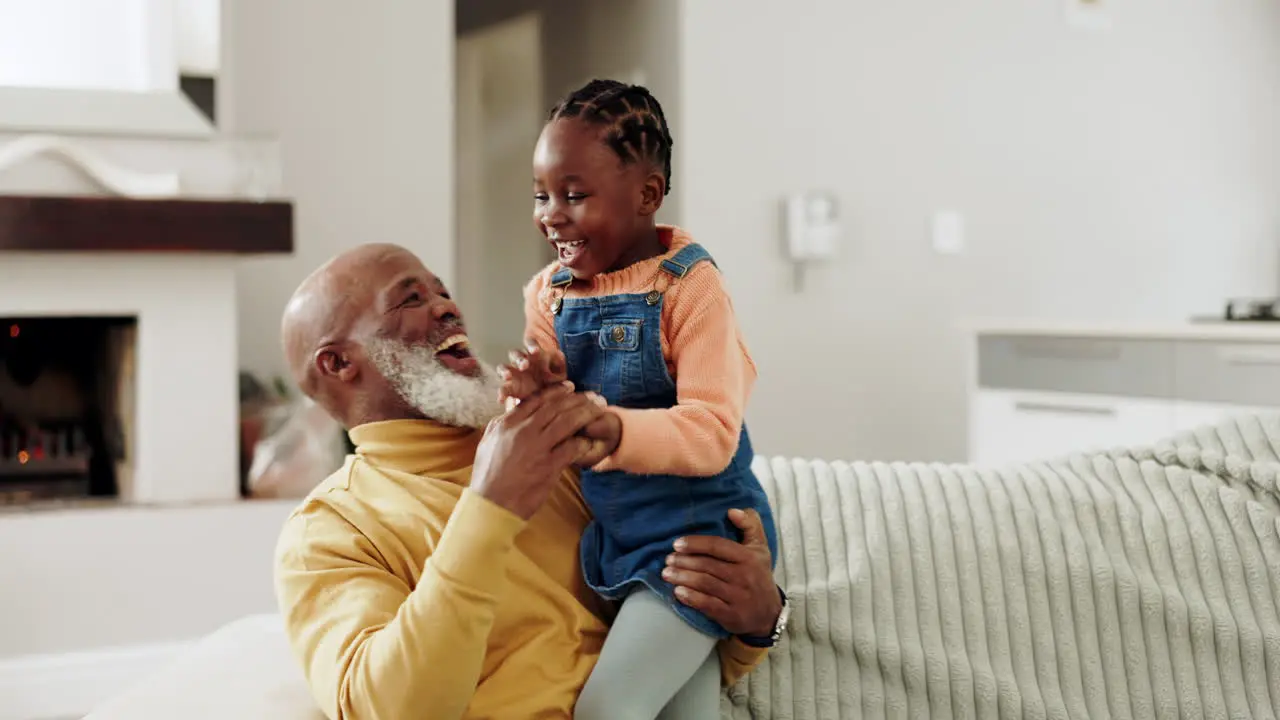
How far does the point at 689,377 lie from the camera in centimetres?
124

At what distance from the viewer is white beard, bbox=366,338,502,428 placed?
1350 mm

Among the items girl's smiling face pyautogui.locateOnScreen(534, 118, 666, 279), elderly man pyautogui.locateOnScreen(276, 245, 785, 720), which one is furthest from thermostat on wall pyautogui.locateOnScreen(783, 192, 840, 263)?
girl's smiling face pyautogui.locateOnScreen(534, 118, 666, 279)

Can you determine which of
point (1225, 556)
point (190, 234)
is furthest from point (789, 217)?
point (1225, 556)

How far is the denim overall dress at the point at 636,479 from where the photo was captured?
1268 mm

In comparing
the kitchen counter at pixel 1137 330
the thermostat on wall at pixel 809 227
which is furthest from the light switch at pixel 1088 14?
the kitchen counter at pixel 1137 330

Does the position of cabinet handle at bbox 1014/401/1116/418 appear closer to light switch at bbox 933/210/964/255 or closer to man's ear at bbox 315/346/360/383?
light switch at bbox 933/210/964/255

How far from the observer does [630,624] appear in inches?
49.3

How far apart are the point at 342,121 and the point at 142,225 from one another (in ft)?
2.89

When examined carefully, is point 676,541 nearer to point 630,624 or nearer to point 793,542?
point 630,624

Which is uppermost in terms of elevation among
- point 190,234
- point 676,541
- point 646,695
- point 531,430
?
point 190,234

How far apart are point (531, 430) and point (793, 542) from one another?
561 millimetres

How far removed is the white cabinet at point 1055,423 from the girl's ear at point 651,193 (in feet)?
6.94

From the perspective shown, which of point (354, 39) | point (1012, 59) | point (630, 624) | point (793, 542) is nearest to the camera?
point (630, 624)

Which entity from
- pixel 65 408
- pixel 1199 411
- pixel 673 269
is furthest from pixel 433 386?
pixel 1199 411
